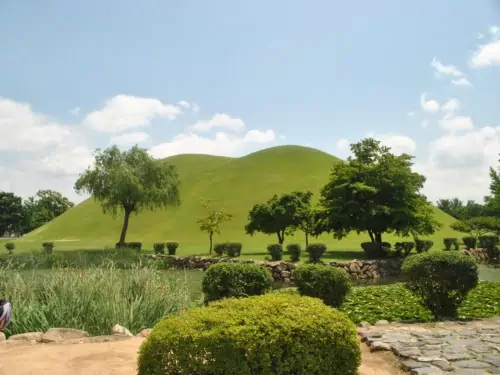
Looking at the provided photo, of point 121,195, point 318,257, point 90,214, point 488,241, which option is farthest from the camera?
point 90,214

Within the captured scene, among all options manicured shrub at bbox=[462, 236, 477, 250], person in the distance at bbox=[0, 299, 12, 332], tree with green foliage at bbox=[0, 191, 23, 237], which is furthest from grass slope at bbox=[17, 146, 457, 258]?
person in the distance at bbox=[0, 299, 12, 332]

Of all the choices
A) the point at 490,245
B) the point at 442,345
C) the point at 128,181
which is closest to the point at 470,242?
the point at 490,245

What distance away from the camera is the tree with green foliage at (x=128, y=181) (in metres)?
33.2

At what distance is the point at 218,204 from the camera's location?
58625 millimetres

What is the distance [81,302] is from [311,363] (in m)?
5.25

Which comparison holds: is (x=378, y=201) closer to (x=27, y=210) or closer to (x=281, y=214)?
(x=281, y=214)

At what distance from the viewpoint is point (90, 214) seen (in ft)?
221

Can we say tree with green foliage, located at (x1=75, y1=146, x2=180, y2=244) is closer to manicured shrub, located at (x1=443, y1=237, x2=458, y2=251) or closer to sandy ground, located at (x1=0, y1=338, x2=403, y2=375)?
manicured shrub, located at (x1=443, y1=237, x2=458, y2=251)

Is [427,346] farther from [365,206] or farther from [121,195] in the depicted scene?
[121,195]

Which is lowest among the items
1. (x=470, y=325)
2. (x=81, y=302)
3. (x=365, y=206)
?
(x=470, y=325)

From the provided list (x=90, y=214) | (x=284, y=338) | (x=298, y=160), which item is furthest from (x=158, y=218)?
(x=284, y=338)

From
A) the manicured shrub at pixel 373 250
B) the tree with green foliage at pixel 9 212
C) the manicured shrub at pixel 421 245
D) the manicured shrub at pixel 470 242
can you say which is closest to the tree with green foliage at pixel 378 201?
the manicured shrub at pixel 373 250

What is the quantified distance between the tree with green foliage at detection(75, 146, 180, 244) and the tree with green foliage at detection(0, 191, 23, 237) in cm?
5993

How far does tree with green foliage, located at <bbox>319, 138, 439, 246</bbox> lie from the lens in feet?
86.1
